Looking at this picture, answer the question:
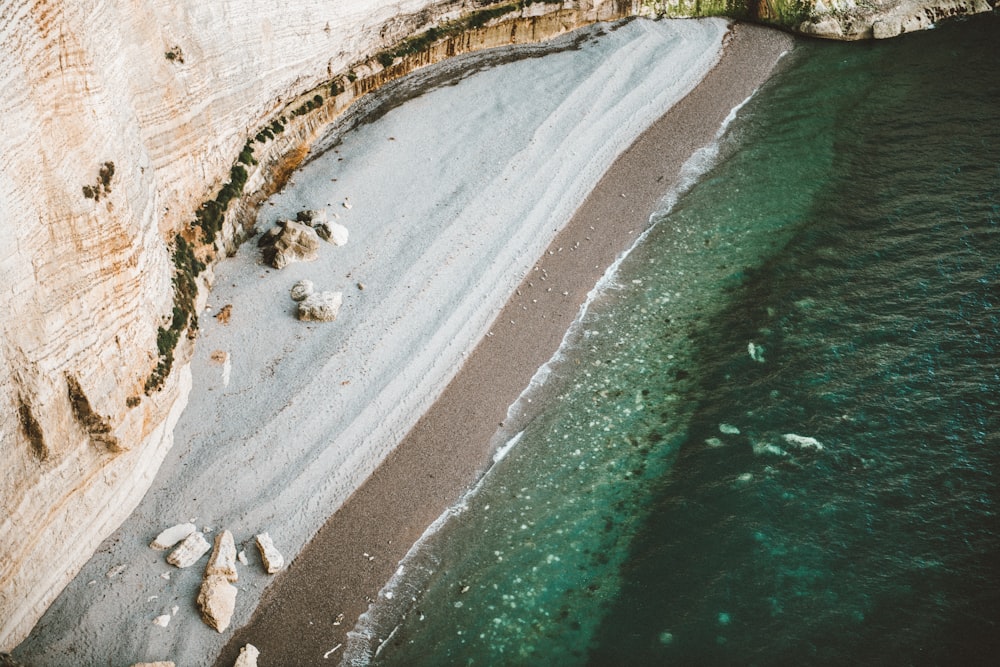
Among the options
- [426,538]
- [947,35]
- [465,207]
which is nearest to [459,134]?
[465,207]

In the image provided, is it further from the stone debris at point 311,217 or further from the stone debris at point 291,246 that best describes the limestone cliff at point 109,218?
the stone debris at point 311,217

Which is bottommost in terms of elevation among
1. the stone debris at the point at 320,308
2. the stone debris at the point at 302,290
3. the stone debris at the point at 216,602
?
the stone debris at the point at 216,602

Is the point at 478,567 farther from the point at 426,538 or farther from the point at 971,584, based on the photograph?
the point at 971,584

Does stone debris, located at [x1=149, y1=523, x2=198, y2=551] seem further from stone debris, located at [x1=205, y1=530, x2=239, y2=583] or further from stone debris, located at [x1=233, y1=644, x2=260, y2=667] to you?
stone debris, located at [x1=233, y1=644, x2=260, y2=667]

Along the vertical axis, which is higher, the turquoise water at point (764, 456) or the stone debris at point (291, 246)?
the stone debris at point (291, 246)

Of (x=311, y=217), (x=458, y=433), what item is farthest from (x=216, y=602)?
(x=311, y=217)

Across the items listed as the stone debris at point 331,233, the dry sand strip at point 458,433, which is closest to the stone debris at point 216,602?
the dry sand strip at point 458,433
